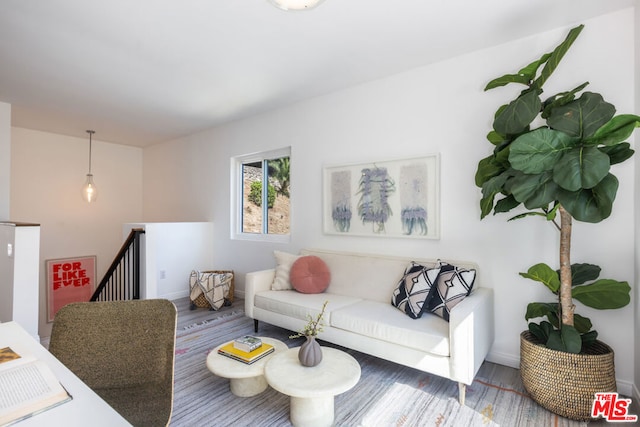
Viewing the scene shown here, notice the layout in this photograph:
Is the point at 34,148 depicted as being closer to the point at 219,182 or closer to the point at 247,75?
the point at 219,182

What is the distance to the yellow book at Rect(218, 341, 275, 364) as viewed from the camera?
7.11ft

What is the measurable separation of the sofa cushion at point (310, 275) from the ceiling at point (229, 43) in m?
1.89

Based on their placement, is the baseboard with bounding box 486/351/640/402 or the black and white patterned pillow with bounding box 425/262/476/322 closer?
the baseboard with bounding box 486/351/640/402

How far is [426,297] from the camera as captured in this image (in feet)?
8.21

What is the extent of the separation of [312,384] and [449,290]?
1.29 m

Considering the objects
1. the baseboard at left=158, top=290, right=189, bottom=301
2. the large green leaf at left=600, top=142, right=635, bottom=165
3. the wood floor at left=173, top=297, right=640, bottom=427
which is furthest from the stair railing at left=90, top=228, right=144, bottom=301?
the large green leaf at left=600, top=142, right=635, bottom=165

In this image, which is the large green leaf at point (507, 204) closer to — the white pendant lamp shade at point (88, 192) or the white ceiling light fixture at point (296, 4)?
the white ceiling light fixture at point (296, 4)

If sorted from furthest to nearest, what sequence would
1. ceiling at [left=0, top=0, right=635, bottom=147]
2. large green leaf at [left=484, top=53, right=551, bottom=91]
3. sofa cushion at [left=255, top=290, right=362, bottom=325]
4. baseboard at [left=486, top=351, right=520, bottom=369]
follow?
sofa cushion at [left=255, top=290, right=362, bottom=325], baseboard at [left=486, top=351, right=520, bottom=369], ceiling at [left=0, top=0, right=635, bottom=147], large green leaf at [left=484, top=53, right=551, bottom=91]

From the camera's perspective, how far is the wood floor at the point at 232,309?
2.04 metres

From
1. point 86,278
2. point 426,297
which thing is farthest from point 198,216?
point 426,297

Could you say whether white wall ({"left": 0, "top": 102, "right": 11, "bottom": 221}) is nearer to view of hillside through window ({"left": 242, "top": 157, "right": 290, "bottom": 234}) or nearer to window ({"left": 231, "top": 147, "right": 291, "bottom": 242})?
window ({"left": 231, "top": 147, "right": 291, "bottom": 242})

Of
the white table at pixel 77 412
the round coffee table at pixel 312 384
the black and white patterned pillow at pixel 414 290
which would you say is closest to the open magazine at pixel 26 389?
the white table at pixel 77 412

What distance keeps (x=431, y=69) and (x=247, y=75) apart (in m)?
1.78

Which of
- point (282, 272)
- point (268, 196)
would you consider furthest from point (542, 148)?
point (268, 196)
